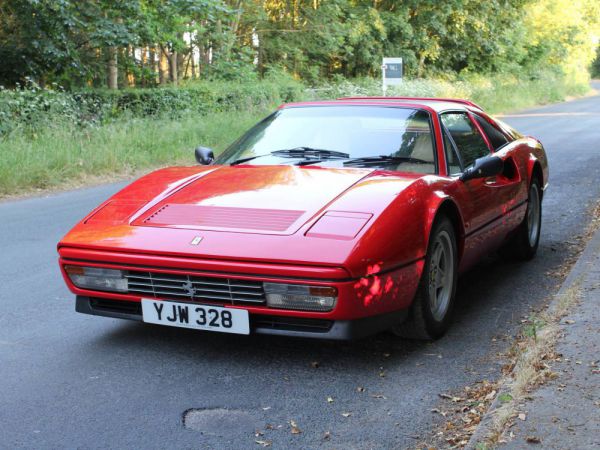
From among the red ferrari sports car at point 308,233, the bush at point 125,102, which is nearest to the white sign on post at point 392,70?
the bush at point 125,102

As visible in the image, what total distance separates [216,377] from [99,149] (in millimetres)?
9763

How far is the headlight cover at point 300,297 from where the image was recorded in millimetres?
3570

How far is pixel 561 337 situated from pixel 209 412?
181 centimetres

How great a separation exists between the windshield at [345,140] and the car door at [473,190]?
0.70 ft

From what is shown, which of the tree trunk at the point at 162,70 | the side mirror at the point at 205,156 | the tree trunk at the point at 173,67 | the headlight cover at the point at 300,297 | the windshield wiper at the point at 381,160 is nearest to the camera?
the headlight cover at the point at 300,297

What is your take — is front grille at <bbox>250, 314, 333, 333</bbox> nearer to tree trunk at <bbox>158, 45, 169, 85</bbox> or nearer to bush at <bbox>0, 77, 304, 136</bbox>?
bush at <bbox>0, 77, 304, 136</bbox>

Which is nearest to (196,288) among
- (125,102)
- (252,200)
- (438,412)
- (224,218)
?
(224,218)

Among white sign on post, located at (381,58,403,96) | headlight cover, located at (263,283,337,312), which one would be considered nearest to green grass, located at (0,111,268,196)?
headlight cover, located at (263,283,337,312)

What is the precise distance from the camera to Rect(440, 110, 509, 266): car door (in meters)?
4.75

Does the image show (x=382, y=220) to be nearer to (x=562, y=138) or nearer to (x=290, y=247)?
(x=290, y=247)

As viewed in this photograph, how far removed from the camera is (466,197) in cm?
471

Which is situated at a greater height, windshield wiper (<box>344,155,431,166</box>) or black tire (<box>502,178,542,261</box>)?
windshield wiper (<box>344,155,431,166</box>)

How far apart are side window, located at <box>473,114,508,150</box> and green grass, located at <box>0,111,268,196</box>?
23.2ft

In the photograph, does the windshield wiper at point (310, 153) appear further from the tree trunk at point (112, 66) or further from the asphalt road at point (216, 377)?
the tree trunk at point (112, 66)
